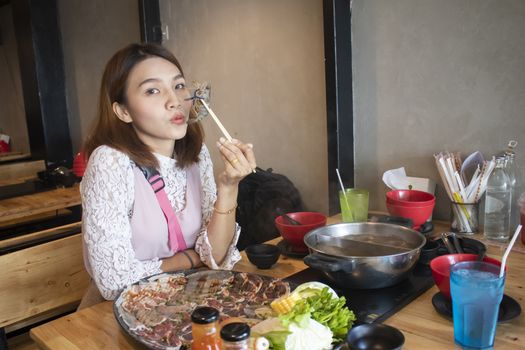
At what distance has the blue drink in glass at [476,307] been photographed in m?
1.06

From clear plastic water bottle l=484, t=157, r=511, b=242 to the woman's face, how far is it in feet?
3.93

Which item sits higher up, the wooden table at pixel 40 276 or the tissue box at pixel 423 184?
the tissue box at pixel 423 184

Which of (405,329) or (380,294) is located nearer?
(405,329)

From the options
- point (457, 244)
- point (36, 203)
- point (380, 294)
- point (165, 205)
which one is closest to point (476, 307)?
point (380, 294)

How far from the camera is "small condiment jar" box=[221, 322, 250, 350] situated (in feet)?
2.80

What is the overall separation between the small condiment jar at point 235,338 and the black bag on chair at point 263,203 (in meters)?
1.79

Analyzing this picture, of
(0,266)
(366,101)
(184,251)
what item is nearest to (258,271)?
(184,251)

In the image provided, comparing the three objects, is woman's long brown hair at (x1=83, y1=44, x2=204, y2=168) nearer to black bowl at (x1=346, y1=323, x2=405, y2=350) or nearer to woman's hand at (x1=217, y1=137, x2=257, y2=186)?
woman's hand at (x1=217, y1=137, x2=257, y2=186)

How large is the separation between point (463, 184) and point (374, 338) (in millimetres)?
1142

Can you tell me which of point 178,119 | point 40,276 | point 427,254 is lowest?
point 40,276

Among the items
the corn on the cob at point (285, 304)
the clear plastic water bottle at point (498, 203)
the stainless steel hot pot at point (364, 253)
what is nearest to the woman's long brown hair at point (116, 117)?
the stainless steel hot pot at point (364, 253)

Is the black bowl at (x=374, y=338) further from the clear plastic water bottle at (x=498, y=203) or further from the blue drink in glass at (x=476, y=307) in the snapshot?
the clear plastic water bottle at (x=498, y=203)

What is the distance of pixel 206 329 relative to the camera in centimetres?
92

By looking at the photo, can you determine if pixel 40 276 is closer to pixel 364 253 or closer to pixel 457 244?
pixel 364 253
